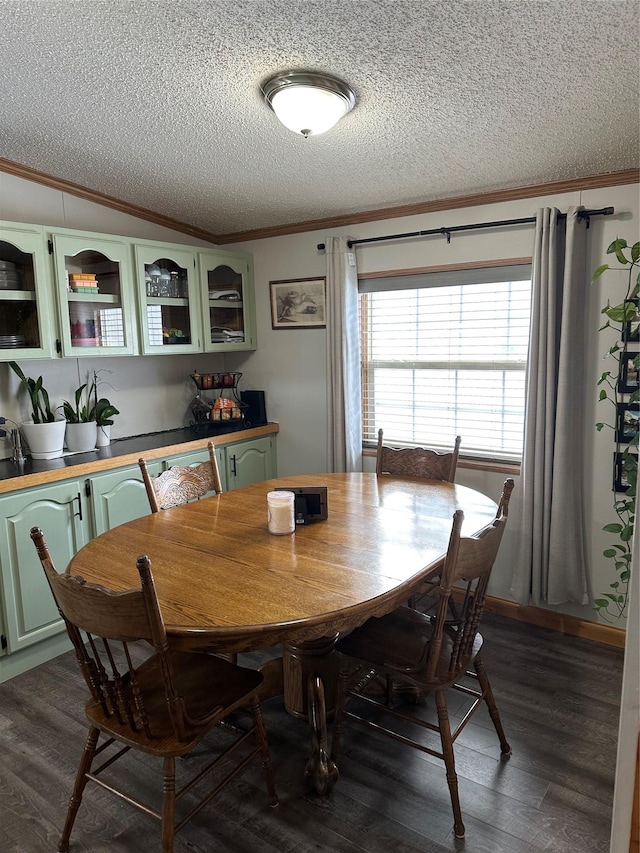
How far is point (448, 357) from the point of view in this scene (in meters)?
3.41

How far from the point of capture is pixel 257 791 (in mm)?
1996

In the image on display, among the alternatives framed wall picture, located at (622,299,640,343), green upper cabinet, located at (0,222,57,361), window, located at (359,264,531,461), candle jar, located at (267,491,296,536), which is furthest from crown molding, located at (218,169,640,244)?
candle jar, located at (267,491,296,536)

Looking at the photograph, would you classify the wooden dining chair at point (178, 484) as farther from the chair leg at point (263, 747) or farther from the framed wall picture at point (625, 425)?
the framed wall picture at point (625, 425)

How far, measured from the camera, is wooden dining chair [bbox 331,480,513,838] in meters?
1.72

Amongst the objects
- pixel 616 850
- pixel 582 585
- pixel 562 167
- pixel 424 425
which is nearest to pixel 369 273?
pixel 424 425

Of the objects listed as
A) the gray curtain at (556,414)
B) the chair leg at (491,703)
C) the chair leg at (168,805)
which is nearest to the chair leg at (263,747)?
the chair leg at (168,805)

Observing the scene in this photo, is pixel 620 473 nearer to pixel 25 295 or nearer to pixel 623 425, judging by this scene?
pixel 623 425

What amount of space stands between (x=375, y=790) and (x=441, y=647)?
1.87 feet

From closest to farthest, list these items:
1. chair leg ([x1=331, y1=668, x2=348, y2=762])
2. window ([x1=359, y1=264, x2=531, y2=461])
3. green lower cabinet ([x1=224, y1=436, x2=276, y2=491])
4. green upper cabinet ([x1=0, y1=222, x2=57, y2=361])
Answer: chair leg ([x1=331, y1=668, x2=348, y2=762]) < green upper cabinet ([x1=0, y1=222, x2=57, y2=361]) < window ([x1=359, y1=264, x2=531, y2=461]) < green lower cabinet ([x1=224, y1=436, x2=276, y2=491])

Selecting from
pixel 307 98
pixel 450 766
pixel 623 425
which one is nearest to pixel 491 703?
pixel 450 766

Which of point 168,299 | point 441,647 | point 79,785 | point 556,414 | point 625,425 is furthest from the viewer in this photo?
point 168,299

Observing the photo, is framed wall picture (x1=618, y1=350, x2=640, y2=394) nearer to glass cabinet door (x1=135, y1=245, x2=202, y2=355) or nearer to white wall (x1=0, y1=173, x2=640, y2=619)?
white wall (x1=0, y1=173, x2=640, y2=619)

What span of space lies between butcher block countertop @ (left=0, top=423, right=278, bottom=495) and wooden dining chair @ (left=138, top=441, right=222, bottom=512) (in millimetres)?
568

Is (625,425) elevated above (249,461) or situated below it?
above
